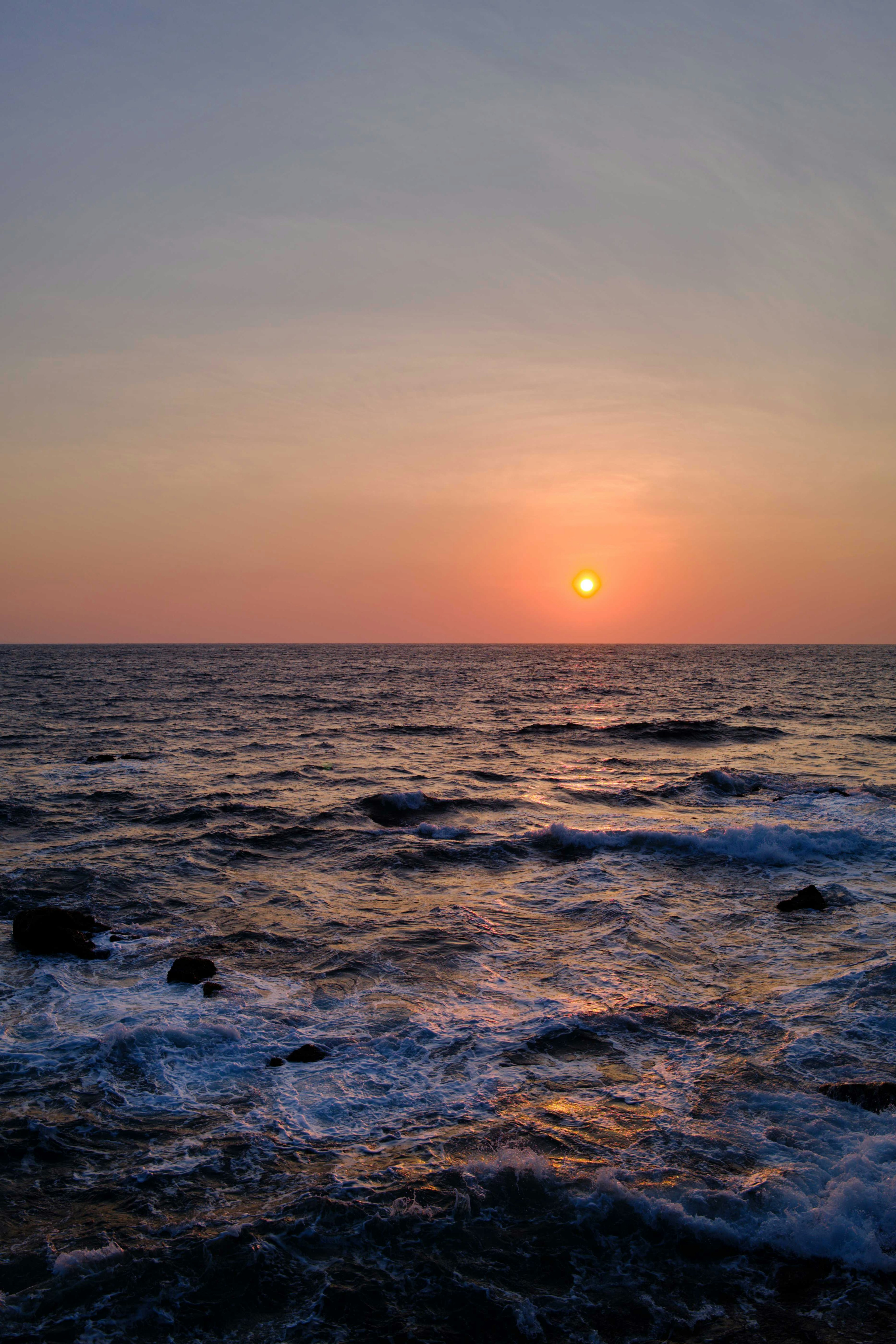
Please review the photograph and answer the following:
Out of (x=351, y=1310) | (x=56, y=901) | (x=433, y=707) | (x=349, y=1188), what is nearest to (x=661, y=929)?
(x=349, y=1188)

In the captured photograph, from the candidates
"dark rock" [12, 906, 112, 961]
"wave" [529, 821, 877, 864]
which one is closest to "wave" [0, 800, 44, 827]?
"dark rock" [12, 906, 112, 961]

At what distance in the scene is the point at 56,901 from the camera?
13.7m

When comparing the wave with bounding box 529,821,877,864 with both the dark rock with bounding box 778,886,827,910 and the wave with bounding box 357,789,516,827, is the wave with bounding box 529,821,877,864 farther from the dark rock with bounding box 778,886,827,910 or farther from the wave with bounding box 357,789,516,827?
the wave with bounding box 357,789,516,827

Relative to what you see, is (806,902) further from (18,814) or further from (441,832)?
(18,814)

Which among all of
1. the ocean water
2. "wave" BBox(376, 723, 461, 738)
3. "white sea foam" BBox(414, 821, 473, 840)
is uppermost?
"wave" BBox(376, 723, 461, 738)

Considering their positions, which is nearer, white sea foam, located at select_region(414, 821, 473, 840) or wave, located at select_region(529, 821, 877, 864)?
wave, located at select_region(529, 821, 877, 864)

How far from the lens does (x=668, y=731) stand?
40.2m

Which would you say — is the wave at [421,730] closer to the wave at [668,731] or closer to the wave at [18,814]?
the wave at [668,731]

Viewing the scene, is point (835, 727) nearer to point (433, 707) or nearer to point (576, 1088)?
point (433, 707)

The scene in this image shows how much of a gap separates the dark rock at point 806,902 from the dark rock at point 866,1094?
20.2 feet

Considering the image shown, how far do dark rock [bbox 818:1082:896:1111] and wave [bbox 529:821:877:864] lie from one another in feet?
31.4

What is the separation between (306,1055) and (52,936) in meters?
5.23

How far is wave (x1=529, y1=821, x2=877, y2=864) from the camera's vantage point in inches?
690

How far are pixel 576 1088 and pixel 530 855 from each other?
9.67m
